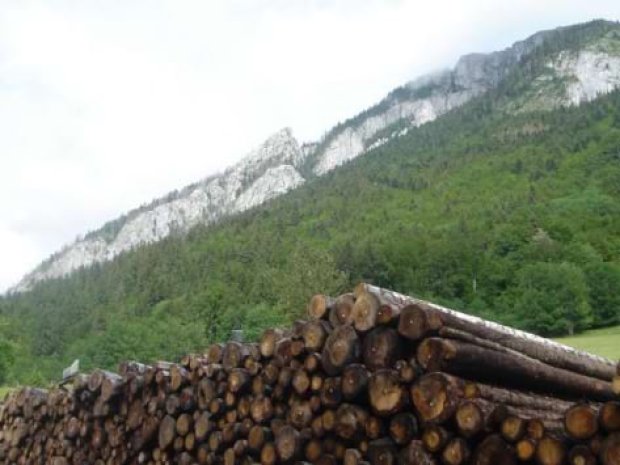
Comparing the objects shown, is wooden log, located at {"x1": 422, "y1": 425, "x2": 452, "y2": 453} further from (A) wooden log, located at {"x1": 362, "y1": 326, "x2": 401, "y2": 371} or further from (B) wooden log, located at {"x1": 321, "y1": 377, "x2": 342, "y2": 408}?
(B) wooden log, located at {"x1": 321, "y1": 377, "x2": 342, "y2": 408}

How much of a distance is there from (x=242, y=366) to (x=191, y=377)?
85 cm

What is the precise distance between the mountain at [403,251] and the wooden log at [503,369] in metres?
47.4

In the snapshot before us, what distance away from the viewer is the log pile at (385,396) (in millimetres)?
4562

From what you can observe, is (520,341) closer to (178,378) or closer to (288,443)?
(288,443)

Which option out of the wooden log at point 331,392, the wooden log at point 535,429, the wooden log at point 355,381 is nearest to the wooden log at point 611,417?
the wooden log at point 535,429

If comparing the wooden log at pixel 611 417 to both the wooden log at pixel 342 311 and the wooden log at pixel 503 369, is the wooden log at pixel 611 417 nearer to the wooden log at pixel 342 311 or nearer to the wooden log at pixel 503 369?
the wooden log at pixel 503 369

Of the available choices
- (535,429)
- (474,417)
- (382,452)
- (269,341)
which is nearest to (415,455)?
(382,452)

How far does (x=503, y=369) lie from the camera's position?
530 cm

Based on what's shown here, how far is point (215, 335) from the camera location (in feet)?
338

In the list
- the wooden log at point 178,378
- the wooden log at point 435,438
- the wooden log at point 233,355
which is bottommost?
the wooden log at point 435,438

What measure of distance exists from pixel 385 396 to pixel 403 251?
98.2 meters

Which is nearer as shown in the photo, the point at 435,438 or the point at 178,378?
the point at 435,438

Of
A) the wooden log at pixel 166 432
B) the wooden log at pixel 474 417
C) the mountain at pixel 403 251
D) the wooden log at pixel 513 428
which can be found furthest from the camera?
the mountain at pixel 403 251

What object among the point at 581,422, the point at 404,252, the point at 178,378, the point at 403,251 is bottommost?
→ the point at 581,422
